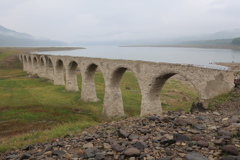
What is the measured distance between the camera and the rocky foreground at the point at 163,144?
5370mm

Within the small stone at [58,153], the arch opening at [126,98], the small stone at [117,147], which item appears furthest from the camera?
the arch opening at [126,98]

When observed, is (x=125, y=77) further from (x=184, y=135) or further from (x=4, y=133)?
(x=184, y=135)

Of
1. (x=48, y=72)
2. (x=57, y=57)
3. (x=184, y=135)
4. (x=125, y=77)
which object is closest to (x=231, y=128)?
(x=184, y=135)

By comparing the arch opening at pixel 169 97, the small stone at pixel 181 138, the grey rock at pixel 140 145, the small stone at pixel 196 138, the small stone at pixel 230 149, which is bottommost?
the arch opening at pixel 169 97

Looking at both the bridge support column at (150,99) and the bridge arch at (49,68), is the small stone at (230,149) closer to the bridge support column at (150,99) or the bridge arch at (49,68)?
the bridge support column at (150,99)

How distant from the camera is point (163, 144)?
20.7 ft

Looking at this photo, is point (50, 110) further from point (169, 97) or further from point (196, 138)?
point (196, 138)

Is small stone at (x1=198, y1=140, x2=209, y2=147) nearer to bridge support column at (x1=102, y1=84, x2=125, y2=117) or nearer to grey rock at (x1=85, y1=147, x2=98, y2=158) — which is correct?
grey rock at (x1=85, y1=147, x2=98, y2=158)

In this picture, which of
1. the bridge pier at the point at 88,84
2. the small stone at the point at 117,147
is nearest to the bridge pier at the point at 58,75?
the bridge pier at the point at 88,84

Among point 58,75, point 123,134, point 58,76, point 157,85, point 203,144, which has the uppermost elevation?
point 203,144

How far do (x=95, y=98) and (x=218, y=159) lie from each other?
26.4 m

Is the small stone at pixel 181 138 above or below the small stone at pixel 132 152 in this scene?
above

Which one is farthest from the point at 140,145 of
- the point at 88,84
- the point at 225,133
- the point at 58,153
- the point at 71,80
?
the point at 71,80

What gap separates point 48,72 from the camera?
48250 millimetres
